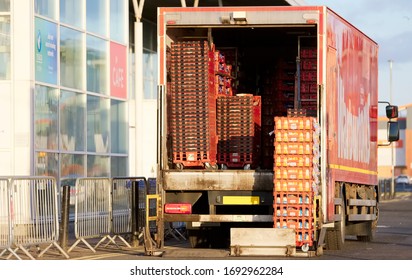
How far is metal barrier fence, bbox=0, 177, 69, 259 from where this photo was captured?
58.1 ft

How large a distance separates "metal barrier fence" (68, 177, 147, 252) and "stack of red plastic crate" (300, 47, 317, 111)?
3.60m

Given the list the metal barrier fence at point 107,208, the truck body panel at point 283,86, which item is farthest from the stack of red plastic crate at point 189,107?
the metal barrier fence at point 107,208

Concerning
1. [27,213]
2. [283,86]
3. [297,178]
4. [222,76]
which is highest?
[222,76]

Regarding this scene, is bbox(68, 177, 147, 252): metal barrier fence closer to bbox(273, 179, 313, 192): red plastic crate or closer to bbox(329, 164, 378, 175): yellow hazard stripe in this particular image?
bbox(273, 179, 313, 192): red plastic crate

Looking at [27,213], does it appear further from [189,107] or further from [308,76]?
[308,76]

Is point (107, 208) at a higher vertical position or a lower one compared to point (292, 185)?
lower

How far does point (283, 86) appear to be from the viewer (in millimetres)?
22438

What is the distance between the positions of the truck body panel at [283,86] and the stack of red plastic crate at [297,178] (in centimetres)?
7

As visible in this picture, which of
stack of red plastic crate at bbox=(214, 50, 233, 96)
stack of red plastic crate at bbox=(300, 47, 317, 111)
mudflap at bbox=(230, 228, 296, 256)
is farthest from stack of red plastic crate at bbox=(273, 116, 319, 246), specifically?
stack of red plastic crate at bbox=(300, 47, 317, 111)

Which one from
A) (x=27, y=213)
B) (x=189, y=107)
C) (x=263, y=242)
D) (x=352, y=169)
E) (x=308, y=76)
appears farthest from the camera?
(x=352, y=169)

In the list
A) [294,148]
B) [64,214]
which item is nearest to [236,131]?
[294,148]

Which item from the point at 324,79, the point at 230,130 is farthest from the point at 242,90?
the point at 324,79

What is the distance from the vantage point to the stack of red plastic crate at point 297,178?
62.6 feet

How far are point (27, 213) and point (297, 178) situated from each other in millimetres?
4373
